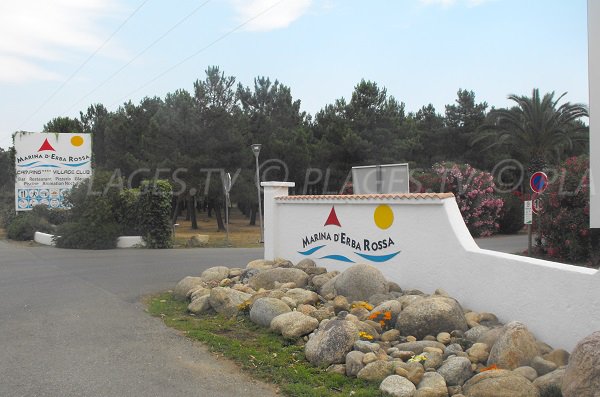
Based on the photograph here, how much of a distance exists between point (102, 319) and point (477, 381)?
231 inches

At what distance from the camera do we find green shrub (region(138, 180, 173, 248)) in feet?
70.6

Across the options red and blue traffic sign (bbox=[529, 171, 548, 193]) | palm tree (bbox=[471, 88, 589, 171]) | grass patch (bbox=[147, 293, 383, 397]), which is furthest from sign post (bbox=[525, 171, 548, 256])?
palm tree (bbox=[471, 88, 589, 171])

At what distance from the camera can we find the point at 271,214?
1341 centimetres

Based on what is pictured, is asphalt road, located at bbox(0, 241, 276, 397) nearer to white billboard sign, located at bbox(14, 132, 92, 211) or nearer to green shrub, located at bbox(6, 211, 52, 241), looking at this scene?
green shrub, located at bbox(6, 211, 52, 241)

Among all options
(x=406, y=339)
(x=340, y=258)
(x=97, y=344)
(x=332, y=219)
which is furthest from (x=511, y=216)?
(x=97, y=344)

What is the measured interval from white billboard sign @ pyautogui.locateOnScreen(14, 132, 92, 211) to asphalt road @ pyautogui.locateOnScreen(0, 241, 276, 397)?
41.8 feet

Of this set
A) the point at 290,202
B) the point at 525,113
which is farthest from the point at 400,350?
the point at 525,113

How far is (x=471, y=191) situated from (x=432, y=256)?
71.2 ft

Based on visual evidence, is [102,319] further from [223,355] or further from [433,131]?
[433,131]

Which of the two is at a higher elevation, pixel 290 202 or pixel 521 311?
pixel 290 202

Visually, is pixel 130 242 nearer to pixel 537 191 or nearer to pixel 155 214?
pixel 155 214

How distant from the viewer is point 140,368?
20.9 ft

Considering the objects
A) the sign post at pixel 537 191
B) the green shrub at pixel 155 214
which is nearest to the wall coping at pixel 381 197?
the sign post at pixel 537 191

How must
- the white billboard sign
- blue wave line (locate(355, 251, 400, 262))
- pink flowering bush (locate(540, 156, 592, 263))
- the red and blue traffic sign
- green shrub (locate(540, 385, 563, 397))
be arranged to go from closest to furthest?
green shrub (locate(540, 385, 563, 397))
blue wave line (locate(355, 251, 400, 262))
pink flowering bush (locate(540, 156, 592, 263))
the red and blue traffic sign
the white billboard sign
